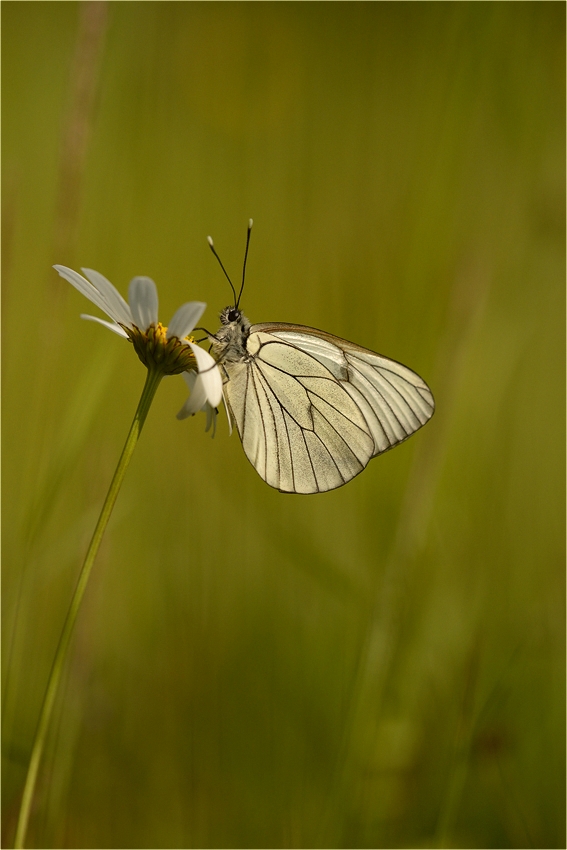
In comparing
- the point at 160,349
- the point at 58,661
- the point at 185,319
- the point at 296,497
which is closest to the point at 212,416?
the point at 160,349

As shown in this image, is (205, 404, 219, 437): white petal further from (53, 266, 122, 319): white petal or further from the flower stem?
the flower stem

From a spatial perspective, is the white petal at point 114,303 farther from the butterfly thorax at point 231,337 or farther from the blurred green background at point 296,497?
the butterfly thorax at point 231,337

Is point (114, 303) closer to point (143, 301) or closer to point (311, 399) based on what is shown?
point (143, 301)

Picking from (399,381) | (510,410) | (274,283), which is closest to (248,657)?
(399,381)

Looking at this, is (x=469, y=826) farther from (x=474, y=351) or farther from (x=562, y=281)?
(x=562, y=281)

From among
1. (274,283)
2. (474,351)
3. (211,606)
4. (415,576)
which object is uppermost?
(274,283)

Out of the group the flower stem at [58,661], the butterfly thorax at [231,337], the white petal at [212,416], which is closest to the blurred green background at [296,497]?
the white petal at [212,416]
